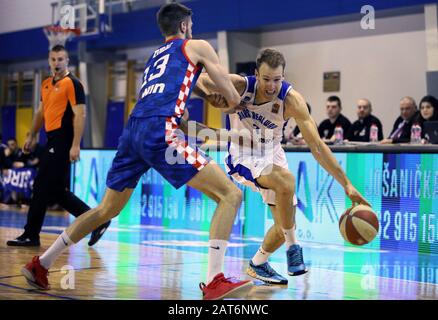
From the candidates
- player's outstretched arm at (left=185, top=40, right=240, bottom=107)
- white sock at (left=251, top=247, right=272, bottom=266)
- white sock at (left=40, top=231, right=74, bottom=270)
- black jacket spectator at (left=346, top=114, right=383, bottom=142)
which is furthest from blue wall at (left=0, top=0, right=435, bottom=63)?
white sock at (left=40, top=231, right=74, bottom=270)

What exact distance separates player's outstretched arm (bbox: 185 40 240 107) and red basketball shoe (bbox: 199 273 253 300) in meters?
1.25

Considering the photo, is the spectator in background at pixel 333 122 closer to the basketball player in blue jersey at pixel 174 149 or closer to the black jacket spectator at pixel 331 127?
the black jacket spectator at pixel 331 127

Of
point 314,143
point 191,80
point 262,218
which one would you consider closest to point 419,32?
point 262,218

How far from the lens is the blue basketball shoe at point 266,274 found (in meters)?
6.47

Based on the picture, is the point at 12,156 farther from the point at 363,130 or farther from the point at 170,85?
the point at 170,85

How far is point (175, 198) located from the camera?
44.0ft

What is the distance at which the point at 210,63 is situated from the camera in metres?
5.43

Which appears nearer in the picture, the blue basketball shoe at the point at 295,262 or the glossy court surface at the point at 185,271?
the glossy court surface at the point at 185,271

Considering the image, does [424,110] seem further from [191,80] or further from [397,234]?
[191,80]

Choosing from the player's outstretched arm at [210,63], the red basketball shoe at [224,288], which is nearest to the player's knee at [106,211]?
the red basketball shoe at [224,288]

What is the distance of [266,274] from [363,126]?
714 centimetres

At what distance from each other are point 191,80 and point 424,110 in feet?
24.3

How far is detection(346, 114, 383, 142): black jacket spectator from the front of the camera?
13164 mm

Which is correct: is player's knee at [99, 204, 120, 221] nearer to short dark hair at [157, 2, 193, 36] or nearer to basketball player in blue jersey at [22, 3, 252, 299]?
basketball player in blue jersey at [22, 3, 252, 299]
